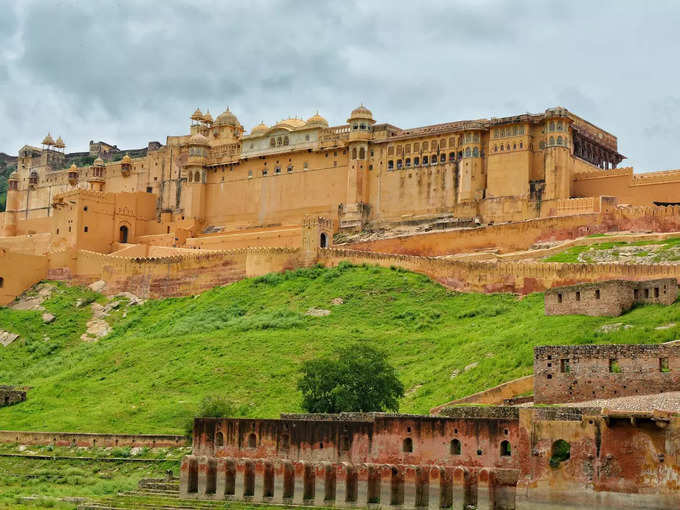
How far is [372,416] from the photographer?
35.1 meters

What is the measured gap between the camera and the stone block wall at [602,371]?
33.6 m

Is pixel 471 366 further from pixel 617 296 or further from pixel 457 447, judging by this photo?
pixel 457 447

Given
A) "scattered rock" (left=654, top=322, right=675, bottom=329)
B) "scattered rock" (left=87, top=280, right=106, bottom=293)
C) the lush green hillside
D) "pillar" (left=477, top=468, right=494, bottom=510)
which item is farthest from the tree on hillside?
"scattered rock" (left=87, top=280, right=106, bottom=293)

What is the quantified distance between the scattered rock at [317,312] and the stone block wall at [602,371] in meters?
27.4

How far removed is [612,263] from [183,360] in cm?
1991

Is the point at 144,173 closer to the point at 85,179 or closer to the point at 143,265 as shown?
the point at 85,179

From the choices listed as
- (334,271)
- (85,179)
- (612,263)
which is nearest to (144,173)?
(85,179)

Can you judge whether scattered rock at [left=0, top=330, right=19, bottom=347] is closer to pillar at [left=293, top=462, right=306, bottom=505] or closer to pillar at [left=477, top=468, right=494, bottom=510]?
pillar at [left=293, top=462, right=306, bottom=505]

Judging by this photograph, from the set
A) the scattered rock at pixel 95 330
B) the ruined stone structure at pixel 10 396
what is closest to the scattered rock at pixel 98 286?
the scattered rock at pixel 95 330

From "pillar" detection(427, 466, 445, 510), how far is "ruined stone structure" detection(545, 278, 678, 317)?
588 inches

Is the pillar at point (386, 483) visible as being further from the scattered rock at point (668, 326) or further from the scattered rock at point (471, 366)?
the scattered rock at point (471, 366)

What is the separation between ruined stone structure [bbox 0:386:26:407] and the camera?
186 feet

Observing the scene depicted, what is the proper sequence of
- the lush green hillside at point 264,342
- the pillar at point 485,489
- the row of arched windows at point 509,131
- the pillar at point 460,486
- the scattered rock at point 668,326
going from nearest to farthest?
the pillar at point 485,489 < the pillar at point 460,486 < the scattered rock at point 668,326 < the lush green hillside at point 264,342 < the row of arched windows at point 509,131

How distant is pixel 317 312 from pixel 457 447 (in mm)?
30725
